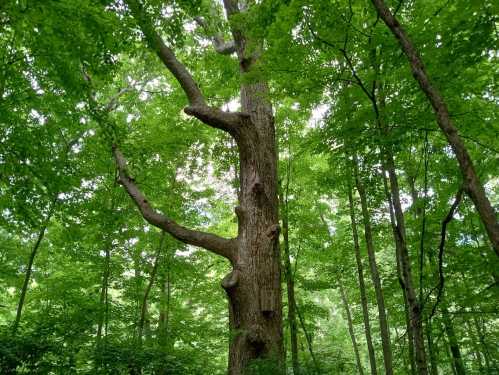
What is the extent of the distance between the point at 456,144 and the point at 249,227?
8.92 feet

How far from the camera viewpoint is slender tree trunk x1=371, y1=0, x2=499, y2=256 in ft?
5.74

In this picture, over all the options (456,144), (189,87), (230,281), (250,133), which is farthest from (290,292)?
(456,144)

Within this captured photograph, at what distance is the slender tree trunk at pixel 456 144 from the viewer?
1.75m

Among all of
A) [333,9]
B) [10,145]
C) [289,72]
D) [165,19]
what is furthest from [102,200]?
[333,9]

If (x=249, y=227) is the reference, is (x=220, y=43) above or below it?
above

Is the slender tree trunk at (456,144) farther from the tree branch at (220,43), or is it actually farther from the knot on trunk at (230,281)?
the tree branch at (220,43)

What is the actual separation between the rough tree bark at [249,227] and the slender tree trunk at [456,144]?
7.16ft

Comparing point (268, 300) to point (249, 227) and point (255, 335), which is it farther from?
point (249, 227)

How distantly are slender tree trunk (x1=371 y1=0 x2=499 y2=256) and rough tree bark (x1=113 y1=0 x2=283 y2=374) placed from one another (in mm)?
2184

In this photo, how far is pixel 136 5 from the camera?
4.18 meters

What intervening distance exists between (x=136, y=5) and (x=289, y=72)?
1.99 meters

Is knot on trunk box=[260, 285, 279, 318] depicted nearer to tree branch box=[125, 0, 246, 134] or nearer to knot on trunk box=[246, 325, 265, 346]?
knot on trunk box=[246, 325, 265, 346]

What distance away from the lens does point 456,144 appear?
75.5 inches

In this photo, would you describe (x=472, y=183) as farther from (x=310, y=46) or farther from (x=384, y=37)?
(x=310, y=46)
